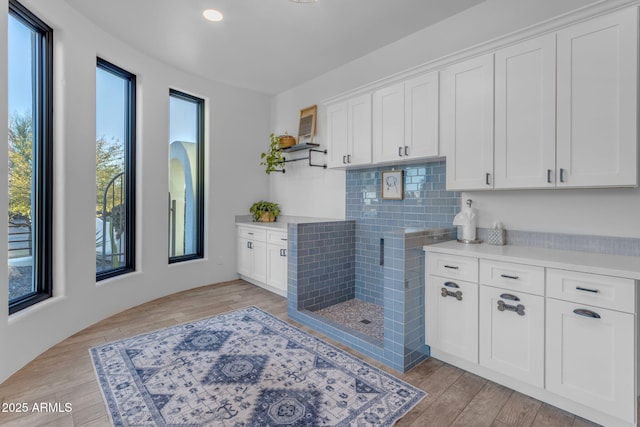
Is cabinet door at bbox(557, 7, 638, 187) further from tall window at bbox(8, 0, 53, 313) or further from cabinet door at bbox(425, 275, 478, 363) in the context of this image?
tall window at bbox(8, 0, 53, 313)

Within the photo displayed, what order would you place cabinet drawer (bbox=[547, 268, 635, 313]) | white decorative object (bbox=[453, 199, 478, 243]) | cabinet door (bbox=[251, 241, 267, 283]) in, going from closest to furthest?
cabinet drawer (bbox=[547, 268, 635, 313]) → white decorative object (bbox=[453, 199, 478, 243]) → cabinet door (bbox=[251, 241, 267, 283])

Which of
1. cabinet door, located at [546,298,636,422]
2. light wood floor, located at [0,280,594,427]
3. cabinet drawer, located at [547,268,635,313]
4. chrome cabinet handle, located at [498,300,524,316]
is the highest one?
cabinet drawer, located at [547,268,635,313]

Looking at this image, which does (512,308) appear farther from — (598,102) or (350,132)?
(350,132)

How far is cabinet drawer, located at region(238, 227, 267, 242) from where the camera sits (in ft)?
14.1

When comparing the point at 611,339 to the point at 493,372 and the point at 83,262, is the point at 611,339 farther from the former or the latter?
the point at 83,262

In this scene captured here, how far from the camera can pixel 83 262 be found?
121 inches

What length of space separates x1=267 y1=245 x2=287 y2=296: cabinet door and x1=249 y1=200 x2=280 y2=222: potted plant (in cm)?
69

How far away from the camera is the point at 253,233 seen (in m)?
4.53

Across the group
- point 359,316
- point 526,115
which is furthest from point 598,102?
point 359,316

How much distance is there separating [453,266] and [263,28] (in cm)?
283

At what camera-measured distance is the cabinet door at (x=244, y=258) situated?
→ 15.1ft

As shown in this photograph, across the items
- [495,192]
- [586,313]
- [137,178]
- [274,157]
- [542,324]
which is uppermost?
[274,157]

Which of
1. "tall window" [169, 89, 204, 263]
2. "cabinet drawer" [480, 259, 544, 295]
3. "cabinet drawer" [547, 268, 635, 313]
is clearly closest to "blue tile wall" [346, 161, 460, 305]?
"cabinet drawer" [480, 259, 544, 295]

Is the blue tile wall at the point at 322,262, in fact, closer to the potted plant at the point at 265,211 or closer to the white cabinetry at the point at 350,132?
the white cabinetry at the point at 350,132
